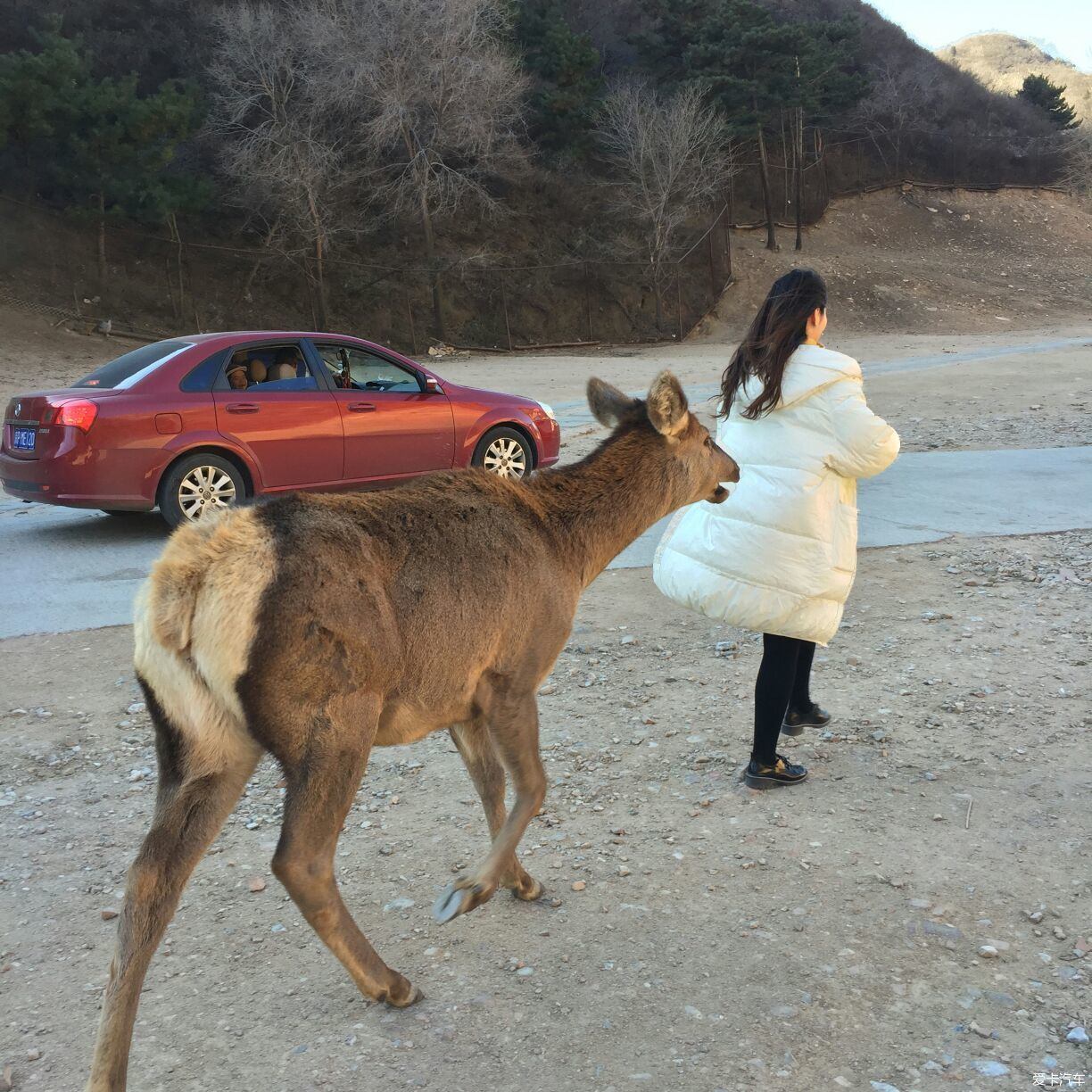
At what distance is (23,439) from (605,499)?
778 cm

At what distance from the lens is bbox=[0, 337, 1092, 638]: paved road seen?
8094mm

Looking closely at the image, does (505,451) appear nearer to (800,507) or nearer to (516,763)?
(800,507)

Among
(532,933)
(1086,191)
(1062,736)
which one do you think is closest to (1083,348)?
(1062,736)

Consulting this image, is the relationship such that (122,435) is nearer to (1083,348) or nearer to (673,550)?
(673,550)

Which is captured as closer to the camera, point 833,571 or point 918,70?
point 833,571

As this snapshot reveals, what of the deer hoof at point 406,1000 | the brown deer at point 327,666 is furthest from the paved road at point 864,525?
the deer hoof at point 406,1000

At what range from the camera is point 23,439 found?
10.1 meters

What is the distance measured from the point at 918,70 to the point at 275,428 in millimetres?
67258

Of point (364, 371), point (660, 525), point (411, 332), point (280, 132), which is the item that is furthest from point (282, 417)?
point (280, 132)

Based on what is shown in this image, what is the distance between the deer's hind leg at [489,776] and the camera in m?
3.95

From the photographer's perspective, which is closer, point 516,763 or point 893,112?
point 516,763

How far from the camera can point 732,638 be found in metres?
6.95

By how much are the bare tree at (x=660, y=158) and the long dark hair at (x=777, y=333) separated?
36.5 m

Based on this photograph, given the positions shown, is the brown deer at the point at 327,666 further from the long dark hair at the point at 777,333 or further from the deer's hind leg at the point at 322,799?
the long dark hair at the point at 777,333
